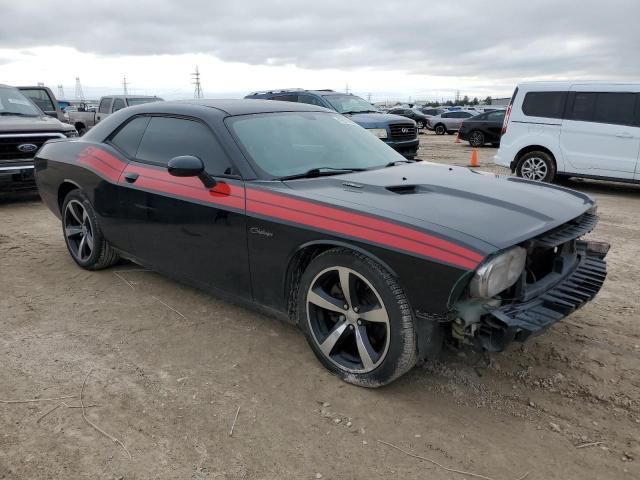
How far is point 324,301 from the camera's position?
2.98 m

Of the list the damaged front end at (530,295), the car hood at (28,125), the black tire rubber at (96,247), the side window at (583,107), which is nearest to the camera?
the damaged front end at (530,295)

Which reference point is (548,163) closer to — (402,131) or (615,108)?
(615,108)

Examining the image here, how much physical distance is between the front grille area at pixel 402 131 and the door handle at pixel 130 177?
8.07 meters

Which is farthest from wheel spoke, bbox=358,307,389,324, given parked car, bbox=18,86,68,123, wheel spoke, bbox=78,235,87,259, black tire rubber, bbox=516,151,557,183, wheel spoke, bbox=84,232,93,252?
parked car, bbox=18,86,68,123

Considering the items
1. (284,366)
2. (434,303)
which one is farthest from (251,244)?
(434,303)

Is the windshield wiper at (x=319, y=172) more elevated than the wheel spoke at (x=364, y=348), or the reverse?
the windshield wiper at (x=319, y=172)

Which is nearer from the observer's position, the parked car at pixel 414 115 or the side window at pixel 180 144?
the side window at pixel 180 144

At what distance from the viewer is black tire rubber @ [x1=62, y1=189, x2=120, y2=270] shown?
4586 millimetres

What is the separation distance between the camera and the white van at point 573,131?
8617mm

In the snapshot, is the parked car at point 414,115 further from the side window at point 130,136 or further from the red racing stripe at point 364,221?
the red racing stripe at point 364,221

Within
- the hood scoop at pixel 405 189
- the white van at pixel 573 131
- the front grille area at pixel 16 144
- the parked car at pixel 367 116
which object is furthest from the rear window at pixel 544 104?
the front grille area at pixel 16 144

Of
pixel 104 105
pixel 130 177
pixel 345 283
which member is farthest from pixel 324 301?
pixel 104 105

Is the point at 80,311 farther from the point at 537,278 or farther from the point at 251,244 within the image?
the point at 537,278

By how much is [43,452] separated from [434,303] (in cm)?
195
